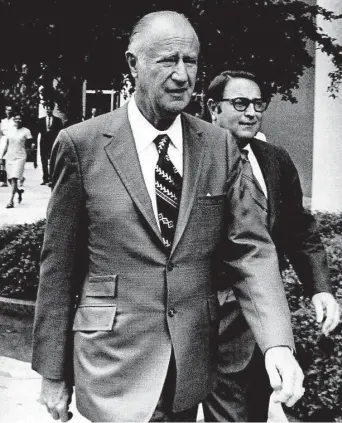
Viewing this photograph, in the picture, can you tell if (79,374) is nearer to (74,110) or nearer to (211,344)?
(211,344)

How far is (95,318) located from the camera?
2.75 meters

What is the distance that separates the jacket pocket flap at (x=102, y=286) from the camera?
2734 millimetres

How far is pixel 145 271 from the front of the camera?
2.73m

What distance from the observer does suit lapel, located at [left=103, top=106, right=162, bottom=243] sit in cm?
272

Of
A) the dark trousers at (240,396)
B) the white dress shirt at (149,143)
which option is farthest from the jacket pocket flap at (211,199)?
the dark trousers at (240,396)

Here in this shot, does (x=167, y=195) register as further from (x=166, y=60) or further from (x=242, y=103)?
(x=242, y=103)

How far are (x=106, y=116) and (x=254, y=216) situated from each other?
0.61 metres

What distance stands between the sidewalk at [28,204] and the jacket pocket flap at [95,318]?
839cm

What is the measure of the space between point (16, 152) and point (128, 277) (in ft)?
47.1

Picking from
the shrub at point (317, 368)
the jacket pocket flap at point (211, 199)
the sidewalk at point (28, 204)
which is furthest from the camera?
the sidewalk at point (28, 204)

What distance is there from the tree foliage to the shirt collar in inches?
180

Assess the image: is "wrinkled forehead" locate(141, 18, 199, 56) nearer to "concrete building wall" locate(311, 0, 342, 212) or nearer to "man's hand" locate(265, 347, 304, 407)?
"man's hand" locate(265, 347, 304, 407)

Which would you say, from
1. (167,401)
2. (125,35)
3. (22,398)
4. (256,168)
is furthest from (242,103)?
(125,35)

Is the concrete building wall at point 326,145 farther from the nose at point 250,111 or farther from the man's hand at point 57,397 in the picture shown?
the man's hand at point 57,397
